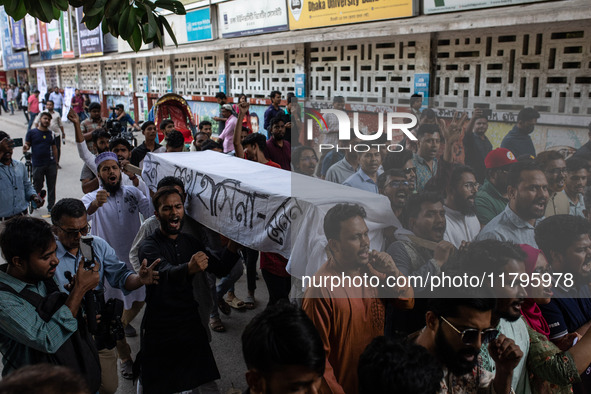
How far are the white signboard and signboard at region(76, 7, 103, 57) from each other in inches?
693

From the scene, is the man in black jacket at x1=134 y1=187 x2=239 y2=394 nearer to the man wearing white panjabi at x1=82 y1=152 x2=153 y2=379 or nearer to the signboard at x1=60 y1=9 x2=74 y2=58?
the man wearing white panjabi at x1=82 y1=152 x2=153 y2=379

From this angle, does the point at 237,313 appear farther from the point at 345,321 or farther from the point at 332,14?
the point at 332,14

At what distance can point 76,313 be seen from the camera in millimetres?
2334

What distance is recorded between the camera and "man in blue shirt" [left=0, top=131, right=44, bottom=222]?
5.41m

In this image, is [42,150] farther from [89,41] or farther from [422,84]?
[89,41]

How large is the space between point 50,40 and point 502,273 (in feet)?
96.9

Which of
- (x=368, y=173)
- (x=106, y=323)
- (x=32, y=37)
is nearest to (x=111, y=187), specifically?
(x=106, y=323)

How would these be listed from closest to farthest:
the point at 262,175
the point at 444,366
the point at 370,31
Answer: the point at 444,366 → the point at 262,175 → the point at 370,31

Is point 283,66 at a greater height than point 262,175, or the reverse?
point 283,66

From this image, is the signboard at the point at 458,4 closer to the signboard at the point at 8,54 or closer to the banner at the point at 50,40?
the banner at the point at 50,40

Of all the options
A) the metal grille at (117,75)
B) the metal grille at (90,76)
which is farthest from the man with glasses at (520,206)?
the metal grille at (90,76)

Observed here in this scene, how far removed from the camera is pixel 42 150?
25.1 ft

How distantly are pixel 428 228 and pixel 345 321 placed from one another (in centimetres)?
57

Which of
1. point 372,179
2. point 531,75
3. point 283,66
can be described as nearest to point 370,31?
point 531,75
